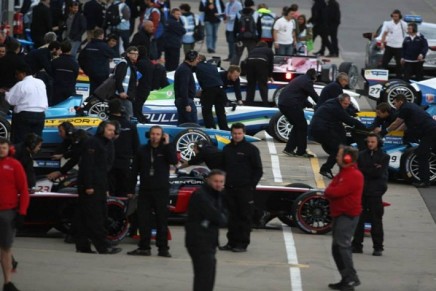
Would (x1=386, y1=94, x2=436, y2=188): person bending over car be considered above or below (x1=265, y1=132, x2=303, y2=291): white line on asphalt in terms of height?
above

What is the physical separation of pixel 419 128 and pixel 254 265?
626cm

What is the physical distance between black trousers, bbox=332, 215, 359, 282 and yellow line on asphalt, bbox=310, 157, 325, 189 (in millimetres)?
6130

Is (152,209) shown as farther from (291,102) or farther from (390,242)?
(291,102)

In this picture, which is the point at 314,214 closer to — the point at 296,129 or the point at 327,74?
the point at 296,129

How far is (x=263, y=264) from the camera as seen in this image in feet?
54.6

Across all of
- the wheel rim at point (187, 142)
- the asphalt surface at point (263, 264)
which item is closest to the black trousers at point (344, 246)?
the asphalt surface at point (263, 264)

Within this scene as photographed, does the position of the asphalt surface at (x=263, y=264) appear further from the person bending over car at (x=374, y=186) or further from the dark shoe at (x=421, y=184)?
the dark shoe at (x=421, y=184)

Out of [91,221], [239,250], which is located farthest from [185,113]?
[91,221]

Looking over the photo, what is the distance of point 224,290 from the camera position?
15.2 metres

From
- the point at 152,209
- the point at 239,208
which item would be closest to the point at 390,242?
the point at 239,208

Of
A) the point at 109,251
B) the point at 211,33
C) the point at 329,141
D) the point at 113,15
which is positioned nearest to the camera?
the point at 109,251

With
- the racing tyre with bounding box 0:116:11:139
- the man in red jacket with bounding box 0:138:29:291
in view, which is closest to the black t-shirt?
the racing tyre with bounding box 0:116:11:139

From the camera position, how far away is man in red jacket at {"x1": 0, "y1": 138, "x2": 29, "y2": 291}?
14.5 meters

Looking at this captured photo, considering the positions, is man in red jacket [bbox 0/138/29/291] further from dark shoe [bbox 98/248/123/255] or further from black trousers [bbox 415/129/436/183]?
black trousers [bbox 415/129/436/183]
